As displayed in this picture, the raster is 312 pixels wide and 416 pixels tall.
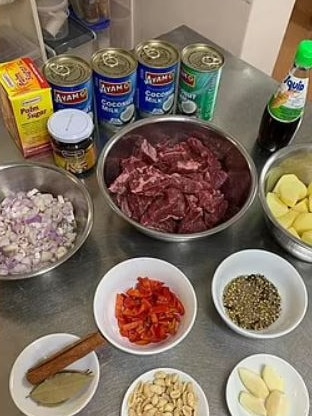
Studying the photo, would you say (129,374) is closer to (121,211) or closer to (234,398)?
(234,398)

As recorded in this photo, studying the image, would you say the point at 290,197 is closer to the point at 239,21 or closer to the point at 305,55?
the point at 305,55

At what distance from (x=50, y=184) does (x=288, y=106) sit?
1.64ft

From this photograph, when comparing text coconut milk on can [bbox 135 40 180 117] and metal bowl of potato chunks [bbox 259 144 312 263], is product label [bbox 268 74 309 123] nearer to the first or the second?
metal bowl of potato chunks [bbox 259 144 312 263]

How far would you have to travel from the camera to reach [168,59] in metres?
0.96

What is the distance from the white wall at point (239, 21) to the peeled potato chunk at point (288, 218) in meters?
0.66

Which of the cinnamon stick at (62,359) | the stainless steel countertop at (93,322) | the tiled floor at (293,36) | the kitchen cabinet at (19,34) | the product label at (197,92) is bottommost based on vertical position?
the tiled floor at (293,36)

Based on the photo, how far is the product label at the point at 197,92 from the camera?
957 mm

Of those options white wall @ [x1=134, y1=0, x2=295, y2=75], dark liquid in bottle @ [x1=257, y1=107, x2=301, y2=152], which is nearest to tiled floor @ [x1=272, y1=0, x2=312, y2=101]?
white wall @ [x1=134, y1=0, x2=295, y2=75]

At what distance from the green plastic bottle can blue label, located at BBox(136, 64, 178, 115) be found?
0.21 m

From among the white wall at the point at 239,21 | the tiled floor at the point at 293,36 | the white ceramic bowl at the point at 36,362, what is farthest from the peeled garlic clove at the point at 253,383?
the tiled floor at the point at 293,36

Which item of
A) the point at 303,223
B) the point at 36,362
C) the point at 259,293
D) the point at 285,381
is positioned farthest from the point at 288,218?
the point at 36,362

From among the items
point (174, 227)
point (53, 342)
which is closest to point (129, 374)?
point (53, 342)

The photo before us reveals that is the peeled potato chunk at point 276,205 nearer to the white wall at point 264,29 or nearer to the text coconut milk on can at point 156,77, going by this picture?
the text coconut milk on can at point 156,77

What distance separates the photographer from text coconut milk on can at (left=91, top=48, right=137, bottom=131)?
92cm
